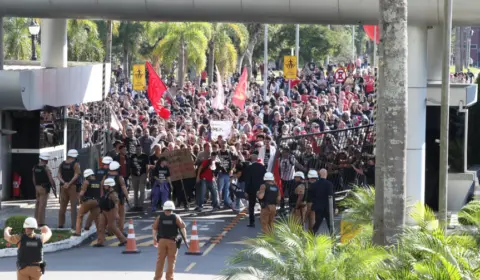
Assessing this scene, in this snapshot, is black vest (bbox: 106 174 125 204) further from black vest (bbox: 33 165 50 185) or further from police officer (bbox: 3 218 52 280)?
police officer (bbox: 3 218 52 280)

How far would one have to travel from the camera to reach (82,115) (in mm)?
38156

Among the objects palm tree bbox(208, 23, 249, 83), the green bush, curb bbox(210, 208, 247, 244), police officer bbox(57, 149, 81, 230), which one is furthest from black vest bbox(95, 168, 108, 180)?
palm tree bbox(208, 23, 249, 83)

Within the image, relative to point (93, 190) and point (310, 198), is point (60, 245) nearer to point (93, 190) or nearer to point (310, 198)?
point (93, 190)

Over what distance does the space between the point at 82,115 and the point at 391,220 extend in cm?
2502

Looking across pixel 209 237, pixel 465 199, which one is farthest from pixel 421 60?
pixel 209 237

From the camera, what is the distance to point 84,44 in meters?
60.8

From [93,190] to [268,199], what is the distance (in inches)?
135

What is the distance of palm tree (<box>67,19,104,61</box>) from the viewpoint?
58562 mm

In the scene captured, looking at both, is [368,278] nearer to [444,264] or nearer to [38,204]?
[444,264]

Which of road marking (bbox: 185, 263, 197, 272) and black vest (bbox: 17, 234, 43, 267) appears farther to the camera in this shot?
road marking (bbox: 185, 263, 197, 272)

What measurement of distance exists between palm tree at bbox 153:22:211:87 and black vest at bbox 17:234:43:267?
42.6 m

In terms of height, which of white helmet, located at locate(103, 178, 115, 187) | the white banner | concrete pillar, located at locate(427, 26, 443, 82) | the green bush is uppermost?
concrete pillar, located at locate(427, 26, 443, 82)

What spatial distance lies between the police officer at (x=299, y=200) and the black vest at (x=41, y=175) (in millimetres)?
5255

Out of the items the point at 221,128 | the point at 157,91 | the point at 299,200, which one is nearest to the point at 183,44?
the point at 157,91
